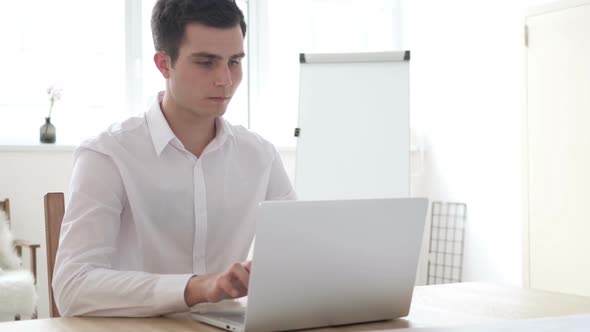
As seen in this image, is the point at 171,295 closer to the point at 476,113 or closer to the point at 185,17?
the point at 185,17

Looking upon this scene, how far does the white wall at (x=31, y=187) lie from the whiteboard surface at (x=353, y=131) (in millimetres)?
1572

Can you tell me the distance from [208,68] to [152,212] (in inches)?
12.5

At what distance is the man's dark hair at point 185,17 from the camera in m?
1.62

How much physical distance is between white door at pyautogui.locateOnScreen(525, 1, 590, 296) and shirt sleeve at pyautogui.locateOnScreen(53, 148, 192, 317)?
294 cm

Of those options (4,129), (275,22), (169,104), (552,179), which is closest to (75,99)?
(4,129)

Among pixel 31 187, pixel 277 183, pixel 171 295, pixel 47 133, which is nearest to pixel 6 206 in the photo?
pixel 31 187

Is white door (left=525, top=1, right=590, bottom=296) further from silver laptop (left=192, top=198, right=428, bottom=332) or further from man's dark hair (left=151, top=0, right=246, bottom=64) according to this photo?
silver laptop (left=192, top=198, right=428, bottom=332)

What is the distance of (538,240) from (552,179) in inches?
13.7

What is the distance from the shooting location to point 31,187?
4180 millimetres

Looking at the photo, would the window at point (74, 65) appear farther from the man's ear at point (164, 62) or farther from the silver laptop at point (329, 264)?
the silver laptop at point (329, 264)

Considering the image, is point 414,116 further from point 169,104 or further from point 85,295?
point 85,295

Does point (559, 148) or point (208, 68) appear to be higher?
point (208, 68)

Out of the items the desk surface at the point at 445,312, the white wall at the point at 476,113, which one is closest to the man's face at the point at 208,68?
the desk surface at the point at 445,312

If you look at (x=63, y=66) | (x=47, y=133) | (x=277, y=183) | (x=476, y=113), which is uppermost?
(x=63, y=66)
